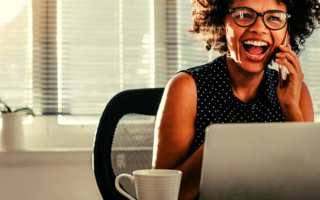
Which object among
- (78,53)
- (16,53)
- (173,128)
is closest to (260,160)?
(173,128)

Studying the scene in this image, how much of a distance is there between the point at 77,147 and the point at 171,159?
1204mm

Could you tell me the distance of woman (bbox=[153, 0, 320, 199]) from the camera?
103cm

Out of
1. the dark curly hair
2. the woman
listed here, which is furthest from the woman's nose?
the dark curly hair

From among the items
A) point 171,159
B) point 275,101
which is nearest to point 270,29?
point 275,101

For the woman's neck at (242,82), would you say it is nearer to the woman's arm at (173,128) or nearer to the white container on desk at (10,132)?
the woman's arm at (173,128)

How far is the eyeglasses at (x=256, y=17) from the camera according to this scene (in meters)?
1.07

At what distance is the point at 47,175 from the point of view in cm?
185

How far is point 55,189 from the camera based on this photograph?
1.86m

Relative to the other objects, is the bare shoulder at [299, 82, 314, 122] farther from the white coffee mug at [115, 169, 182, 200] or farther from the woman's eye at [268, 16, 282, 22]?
the white coffee mug at [115, 169, 182, 200]

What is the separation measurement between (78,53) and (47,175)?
2.53 ft

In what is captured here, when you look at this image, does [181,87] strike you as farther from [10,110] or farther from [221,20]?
[10,110]

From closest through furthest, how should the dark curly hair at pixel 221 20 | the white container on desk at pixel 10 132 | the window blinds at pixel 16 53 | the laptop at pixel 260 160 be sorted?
the laptop at pixel 260 160 < the dark curly hair at pixel 221 20 < the white container on desk at pixel 10 132 < the window blinds at pixel 16 53

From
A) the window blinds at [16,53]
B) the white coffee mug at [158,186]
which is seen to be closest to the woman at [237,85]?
the white coffee mug at [158,186]

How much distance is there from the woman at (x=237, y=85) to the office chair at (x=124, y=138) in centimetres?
8
